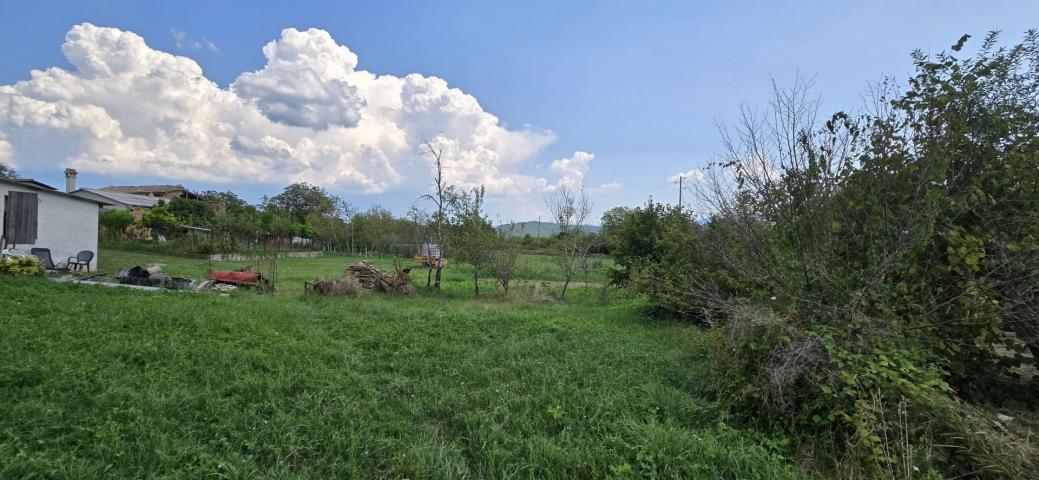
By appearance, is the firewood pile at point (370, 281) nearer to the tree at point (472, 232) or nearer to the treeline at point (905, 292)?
the tree at point (472, 232)

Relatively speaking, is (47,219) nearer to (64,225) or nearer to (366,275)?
(64,225)

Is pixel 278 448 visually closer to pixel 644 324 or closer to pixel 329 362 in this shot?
pixel 329 362

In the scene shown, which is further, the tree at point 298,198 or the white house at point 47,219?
the tree at point 298,198

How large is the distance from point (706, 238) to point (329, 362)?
4468 millimetres

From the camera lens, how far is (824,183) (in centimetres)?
411

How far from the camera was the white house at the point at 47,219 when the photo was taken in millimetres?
9812

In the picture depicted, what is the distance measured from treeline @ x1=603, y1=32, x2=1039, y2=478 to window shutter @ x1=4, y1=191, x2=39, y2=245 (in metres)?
14.5

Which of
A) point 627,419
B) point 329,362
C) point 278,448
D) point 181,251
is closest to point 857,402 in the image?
point 627,419

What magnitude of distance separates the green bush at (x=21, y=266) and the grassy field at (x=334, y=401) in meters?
2.55

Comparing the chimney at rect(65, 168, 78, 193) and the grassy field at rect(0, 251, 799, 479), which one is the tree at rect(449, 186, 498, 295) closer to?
the grassy field at rect(0, 251, 799, 479)

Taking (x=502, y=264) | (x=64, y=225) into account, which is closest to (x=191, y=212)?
(x=64, y=225)

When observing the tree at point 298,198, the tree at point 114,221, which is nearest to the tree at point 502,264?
the tree at point 114,221

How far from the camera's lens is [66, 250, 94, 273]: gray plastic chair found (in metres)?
11.2

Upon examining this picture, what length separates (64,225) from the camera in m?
11.7
